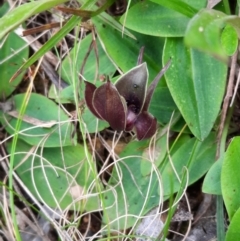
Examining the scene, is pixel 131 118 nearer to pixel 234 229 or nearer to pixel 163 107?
pixel 163 107

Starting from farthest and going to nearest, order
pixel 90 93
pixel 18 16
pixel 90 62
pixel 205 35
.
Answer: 1. pixel 90 62
2. pixel 90 93
3. pixel 18 16
4. pixel 205 35

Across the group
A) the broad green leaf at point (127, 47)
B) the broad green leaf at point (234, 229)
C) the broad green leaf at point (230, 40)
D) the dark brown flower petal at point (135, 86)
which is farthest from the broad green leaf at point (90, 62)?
the broad green leaf at point (234, 229)

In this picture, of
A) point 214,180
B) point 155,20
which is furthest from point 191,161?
point 155,20

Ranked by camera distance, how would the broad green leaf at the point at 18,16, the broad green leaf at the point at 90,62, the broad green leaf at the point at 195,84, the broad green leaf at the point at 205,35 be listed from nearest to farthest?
the broad green leaf at the point at 205,35, the broad green leaf at the point at 18,16, the broad green leaf at the point at 195,84, the broad green leaf at the point at 90,62

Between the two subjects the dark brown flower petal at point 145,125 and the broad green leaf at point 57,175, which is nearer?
the dark brown flower petal at point 145,125

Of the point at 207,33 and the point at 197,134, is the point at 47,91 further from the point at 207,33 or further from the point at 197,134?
the point at 207,33

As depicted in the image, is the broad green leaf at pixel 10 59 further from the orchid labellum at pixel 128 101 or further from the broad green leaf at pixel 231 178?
the broad green leaf at pixel 231 178
